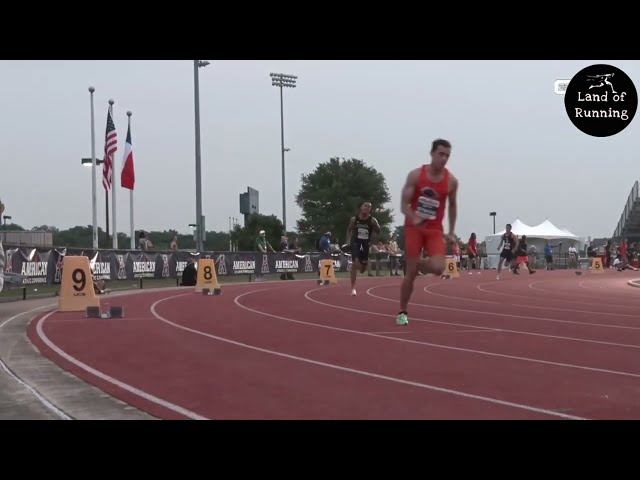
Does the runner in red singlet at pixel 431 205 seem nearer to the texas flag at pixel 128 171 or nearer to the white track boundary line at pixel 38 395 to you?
the white track boundary line at pixel 38 395

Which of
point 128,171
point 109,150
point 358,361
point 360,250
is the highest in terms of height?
point 109,150

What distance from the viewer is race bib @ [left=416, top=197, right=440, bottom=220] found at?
8844 mm

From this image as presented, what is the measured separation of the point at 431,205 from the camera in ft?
29.1

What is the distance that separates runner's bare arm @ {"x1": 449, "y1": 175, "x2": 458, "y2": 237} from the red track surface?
1293 mm

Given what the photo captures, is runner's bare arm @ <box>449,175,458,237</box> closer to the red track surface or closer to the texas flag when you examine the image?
the red track surface

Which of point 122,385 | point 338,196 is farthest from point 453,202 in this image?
point 338,196

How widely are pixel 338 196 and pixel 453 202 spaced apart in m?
90.1

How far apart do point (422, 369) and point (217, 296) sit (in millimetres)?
11506

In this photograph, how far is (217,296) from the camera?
58.2ft

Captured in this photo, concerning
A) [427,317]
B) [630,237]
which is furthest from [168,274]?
[630,237]

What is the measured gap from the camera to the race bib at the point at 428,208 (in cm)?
884

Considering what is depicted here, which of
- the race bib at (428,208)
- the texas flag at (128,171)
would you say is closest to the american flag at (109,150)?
the texas flag at (128,171)

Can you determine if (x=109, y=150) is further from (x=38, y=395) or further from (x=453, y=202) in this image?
(x=38, y=395)
